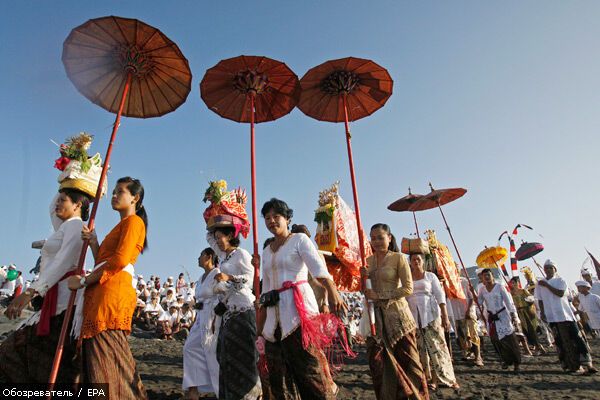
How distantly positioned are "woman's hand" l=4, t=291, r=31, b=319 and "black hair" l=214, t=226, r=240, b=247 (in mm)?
2260

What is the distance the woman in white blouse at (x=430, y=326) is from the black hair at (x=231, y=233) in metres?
3.02

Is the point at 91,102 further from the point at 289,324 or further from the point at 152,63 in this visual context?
the point at 289,324

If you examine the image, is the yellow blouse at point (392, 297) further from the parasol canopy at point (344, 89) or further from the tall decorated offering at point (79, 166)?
the tall decorated offering at point (79, 166)

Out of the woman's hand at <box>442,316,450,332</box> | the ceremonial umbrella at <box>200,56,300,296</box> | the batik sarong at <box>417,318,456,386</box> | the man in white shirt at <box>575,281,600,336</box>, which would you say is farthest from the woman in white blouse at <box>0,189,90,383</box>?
the man in white shirt at <box>575,281,600,336</box>

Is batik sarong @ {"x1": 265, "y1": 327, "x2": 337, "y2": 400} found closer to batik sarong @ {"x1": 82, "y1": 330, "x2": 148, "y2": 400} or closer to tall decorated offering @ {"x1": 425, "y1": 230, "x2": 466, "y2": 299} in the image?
batik sarong @ {"x1": 82, "y1": 330, "x2": 148, "y2": 400}

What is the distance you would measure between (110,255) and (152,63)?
2232mm

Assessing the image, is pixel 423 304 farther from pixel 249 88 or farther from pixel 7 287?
pixel 7 287

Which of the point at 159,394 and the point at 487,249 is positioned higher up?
the point at 487,249

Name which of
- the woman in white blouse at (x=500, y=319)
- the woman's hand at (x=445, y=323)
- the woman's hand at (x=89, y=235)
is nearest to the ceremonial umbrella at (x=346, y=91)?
the woman's hand at (x=89, y=235)

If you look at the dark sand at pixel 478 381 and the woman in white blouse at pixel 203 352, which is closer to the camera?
the woman in white blouse at pixel 203 352

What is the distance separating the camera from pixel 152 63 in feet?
13.9

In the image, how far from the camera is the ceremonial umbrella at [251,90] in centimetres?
495

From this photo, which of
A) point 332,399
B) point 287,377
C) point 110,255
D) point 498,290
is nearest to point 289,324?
point 287,377

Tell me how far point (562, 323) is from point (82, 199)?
929 centimetres
